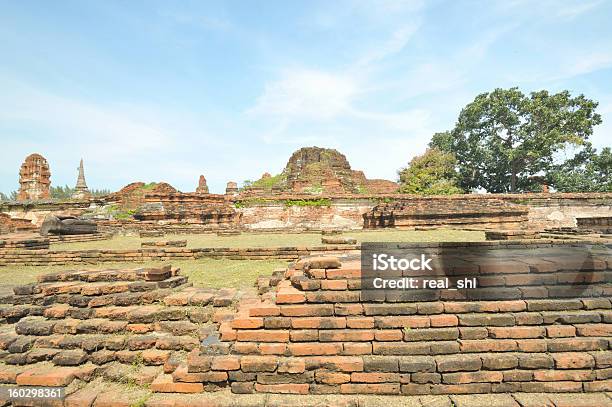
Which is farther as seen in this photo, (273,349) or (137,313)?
(137,313)

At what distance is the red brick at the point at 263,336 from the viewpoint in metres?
2.51

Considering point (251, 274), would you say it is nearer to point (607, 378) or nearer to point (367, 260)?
point (367, 260)

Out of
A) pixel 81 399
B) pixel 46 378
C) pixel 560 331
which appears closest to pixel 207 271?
pixel 46 378

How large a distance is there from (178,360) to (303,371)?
3.48 ft

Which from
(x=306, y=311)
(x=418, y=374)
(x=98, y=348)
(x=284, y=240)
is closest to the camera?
(x=418, y=374)

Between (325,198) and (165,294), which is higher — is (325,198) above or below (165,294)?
above

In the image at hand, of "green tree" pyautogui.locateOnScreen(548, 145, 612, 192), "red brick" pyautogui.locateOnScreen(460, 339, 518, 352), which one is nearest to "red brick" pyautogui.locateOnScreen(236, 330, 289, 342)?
"red brick" pyautogui.locateOnScreen(460, 339, 518, 352)

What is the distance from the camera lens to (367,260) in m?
2.81

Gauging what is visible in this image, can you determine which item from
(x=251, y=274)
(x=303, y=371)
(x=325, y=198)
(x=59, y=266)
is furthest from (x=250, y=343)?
(x=325, y=198)

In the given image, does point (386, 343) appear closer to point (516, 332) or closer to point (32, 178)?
point (516, 332)

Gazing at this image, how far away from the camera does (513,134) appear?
25406 mm

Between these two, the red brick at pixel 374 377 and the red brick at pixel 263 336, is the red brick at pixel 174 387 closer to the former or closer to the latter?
the red brick at pixel 263 336

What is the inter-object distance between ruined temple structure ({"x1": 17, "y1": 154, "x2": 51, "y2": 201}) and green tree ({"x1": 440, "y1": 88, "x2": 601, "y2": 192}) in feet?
99.1

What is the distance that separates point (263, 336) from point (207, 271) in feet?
10.2
